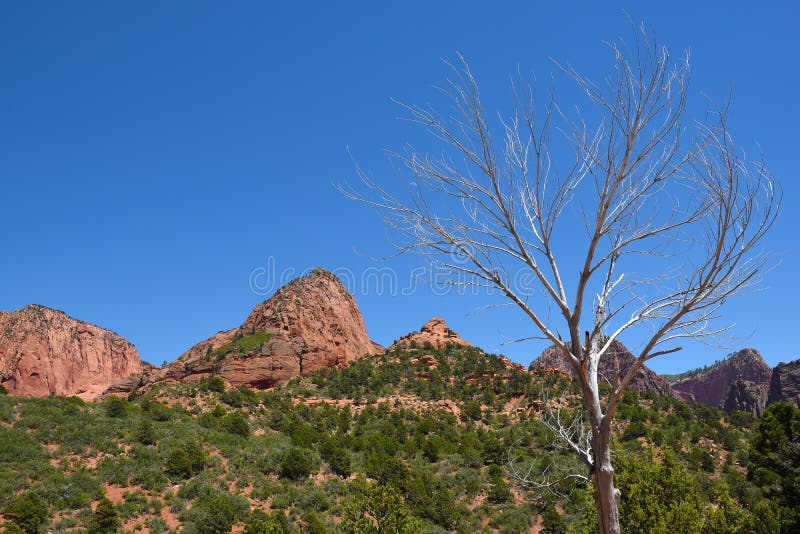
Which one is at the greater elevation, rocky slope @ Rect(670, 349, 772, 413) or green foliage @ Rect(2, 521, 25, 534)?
rocky slope @ Rect(670, 349, 772, 413)

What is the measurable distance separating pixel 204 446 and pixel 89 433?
5629 millimetres

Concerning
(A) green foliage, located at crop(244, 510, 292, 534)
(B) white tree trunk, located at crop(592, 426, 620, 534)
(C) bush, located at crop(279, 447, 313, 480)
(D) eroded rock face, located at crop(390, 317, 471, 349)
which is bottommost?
(A) green foliage, located at crop(244, 510, 292, 534)

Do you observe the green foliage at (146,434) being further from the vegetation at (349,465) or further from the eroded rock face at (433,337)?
the eroded rock face at (433,337)

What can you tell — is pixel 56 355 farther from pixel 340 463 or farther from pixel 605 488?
pixel 605 488

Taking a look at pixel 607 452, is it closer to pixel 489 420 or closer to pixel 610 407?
pixel 610 407

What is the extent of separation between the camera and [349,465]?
100 ft

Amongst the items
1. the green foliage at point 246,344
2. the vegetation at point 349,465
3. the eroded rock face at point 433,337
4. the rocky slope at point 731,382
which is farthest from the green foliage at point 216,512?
the rocky slope at point 731,382

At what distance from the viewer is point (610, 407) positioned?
443 cm

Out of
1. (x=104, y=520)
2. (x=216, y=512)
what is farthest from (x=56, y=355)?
(x=216, y=512)

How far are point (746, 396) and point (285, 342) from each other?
9298cm

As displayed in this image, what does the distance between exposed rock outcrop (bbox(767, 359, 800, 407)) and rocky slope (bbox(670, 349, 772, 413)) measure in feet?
19.1

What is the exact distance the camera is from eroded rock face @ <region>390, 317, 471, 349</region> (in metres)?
63.5

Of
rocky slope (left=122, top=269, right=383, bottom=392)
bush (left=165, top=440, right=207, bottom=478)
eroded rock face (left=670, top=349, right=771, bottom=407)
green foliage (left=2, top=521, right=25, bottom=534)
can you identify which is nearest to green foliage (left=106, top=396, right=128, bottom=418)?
bush (left=165, top=440, right=207, bottom=478)

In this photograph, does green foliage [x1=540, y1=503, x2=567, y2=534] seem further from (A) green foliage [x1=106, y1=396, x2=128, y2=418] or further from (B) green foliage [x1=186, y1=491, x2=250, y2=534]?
(A) green foliage [x1=106, y1=396, x2=128, y2=418]
